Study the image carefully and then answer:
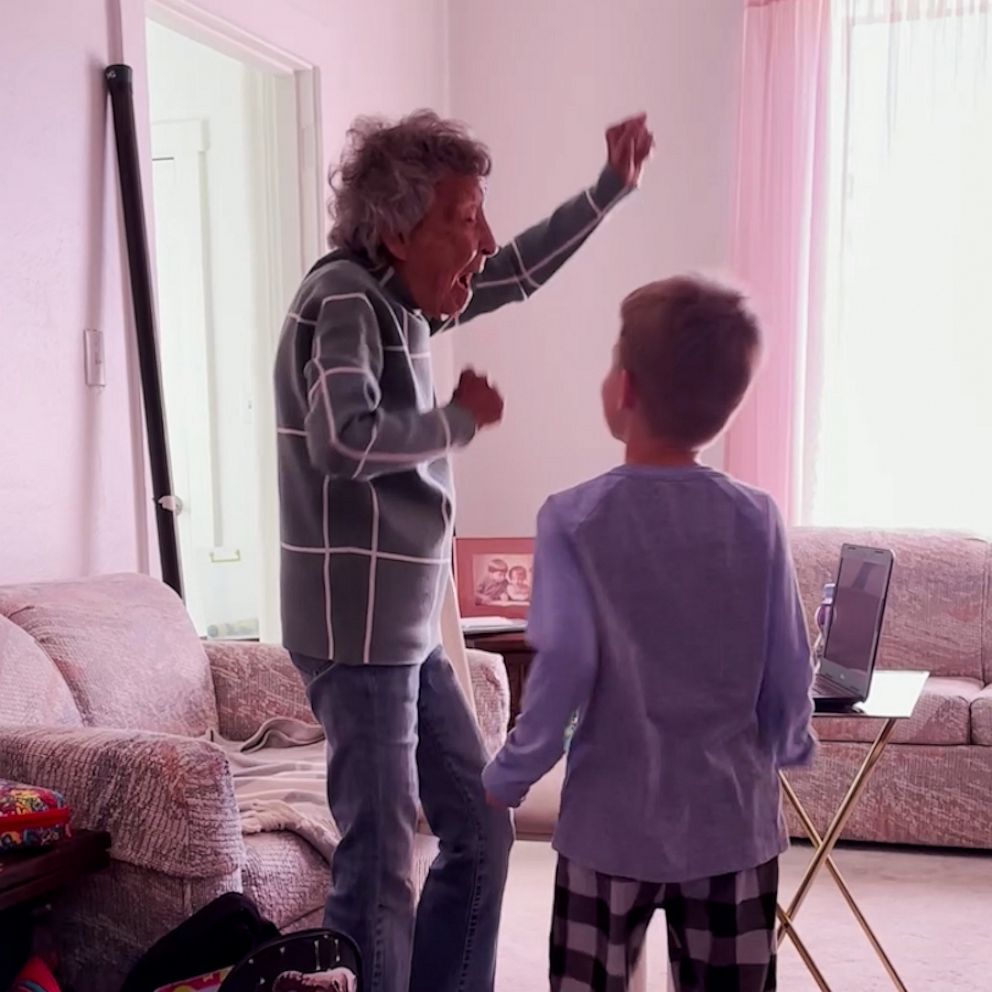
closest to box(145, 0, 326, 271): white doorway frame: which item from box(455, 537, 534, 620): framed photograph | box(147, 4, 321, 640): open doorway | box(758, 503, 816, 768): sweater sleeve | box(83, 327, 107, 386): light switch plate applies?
box(147, 4, 321, 640): open doorway

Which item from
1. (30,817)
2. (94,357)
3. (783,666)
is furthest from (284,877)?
(94,357)

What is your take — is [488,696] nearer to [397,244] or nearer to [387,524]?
[387,524]

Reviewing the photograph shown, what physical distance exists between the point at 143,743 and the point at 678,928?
82 cm

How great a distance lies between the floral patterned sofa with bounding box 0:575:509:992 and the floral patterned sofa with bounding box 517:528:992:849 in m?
0.78

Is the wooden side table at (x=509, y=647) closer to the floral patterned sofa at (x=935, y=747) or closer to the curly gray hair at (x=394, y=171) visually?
the floral patterned sofa at (x=935, y=747)

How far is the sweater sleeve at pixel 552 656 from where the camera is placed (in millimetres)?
1407

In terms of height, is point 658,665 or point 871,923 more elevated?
point 658,665

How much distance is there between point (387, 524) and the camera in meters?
1.69

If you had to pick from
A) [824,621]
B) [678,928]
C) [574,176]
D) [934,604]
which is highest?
[574,176]

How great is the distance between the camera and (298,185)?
3.91m

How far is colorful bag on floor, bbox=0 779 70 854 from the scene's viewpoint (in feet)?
5.64

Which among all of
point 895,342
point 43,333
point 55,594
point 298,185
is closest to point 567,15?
point 298,185

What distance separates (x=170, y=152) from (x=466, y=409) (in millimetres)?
3455

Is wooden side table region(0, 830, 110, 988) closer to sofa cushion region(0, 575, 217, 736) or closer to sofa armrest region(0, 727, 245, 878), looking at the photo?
sofa armrest region(0, 727, 245, 878)
